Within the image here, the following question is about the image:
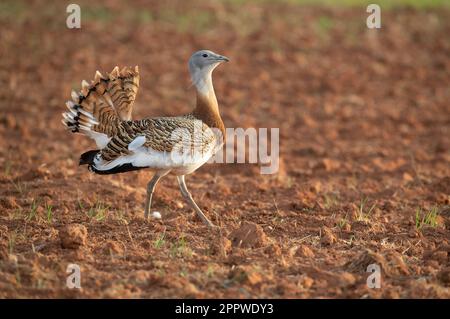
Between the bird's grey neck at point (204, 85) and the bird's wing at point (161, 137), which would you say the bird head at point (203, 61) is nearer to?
the bird's grey neck at point (204, 85)

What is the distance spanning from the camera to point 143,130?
642cm

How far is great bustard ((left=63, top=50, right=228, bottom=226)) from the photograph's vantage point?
247 inches

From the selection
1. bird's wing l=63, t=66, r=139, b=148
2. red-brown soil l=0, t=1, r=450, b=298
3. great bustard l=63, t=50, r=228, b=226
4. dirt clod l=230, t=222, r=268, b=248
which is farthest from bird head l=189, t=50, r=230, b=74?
dirt clod l=230, t=222, r=268, b=248

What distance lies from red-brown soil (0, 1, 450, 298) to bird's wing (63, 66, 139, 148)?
72cm

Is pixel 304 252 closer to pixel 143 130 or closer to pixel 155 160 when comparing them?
pixel 155 160

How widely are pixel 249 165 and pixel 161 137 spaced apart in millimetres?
3033

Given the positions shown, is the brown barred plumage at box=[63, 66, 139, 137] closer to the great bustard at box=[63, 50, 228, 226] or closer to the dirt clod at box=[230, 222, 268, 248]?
the great bustard at box=[63, 50, 228, 226]

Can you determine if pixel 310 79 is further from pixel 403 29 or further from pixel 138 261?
pixel 138 261

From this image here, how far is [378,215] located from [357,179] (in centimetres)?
178

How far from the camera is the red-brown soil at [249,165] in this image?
5.35 metres

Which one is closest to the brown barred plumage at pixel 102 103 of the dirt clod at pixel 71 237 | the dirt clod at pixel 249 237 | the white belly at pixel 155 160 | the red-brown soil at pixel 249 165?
the white belly at pixel 155 160
